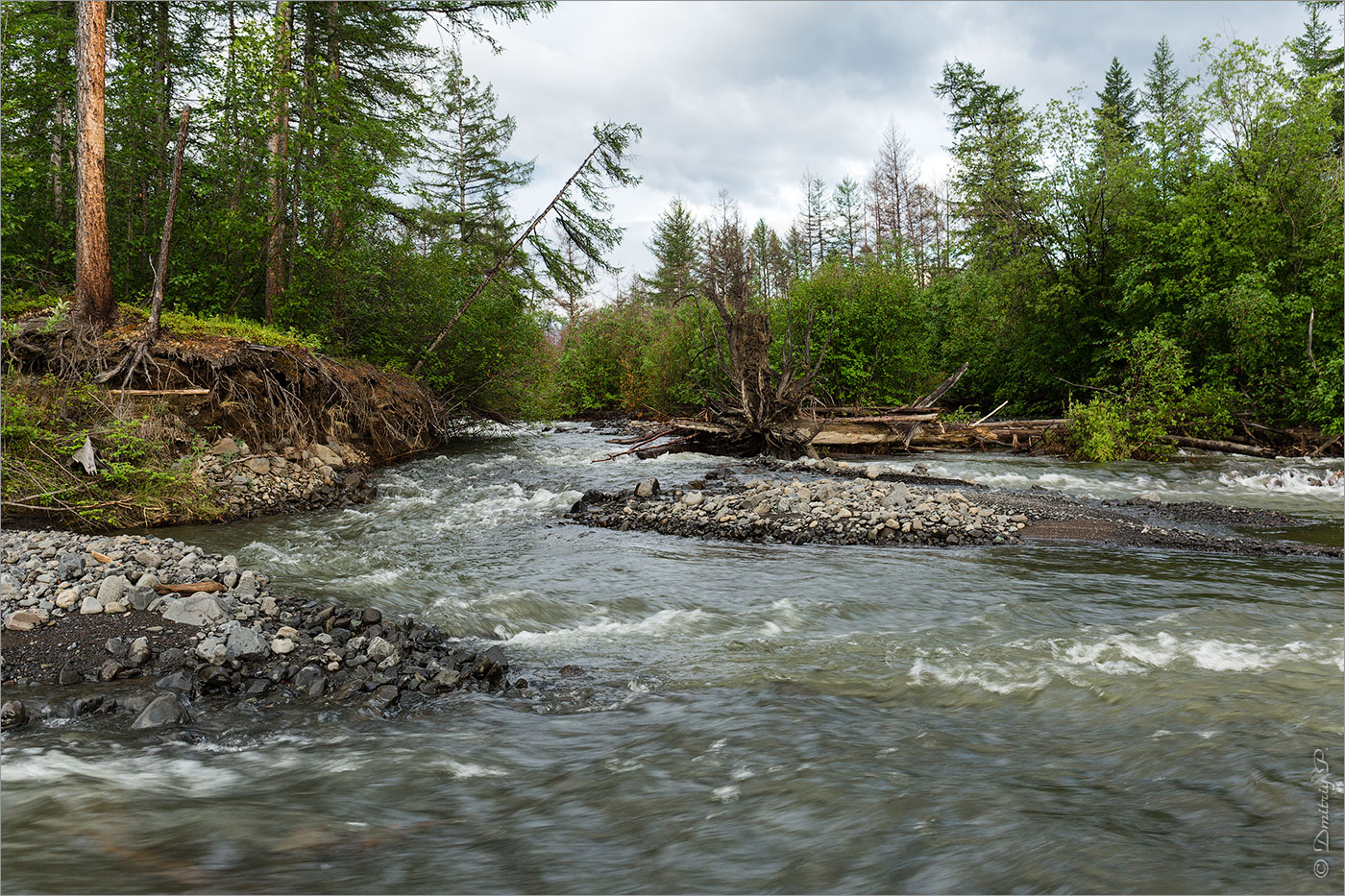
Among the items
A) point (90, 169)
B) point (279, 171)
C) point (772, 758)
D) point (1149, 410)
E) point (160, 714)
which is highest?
point (279, 171)

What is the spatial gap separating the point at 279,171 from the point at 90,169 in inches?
140

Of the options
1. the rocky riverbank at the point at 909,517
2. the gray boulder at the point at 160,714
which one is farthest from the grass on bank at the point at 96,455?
the gray boulder at the point at 160,714

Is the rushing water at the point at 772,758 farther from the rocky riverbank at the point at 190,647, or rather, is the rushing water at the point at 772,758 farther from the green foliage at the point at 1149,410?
the green foliage at the point at 1149,410

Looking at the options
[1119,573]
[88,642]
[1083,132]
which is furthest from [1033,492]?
[1083,132]

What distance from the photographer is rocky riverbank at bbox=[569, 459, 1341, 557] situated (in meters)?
9.34

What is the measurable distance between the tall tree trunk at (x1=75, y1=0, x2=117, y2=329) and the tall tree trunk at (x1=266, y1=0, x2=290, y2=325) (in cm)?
314

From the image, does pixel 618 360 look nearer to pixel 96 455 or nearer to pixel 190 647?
pixel 96 455

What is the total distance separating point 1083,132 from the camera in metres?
23.0

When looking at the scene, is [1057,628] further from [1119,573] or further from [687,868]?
[687,868]

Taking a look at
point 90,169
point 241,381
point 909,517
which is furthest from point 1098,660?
point 90,169

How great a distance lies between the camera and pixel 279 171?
14352mm

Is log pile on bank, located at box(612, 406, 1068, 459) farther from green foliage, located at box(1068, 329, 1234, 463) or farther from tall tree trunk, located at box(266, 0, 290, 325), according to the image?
tall tree trunk, located at box(266, 0, 290, 325)

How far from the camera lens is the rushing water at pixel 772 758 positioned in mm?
2947

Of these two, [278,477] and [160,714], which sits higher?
[278,477]
